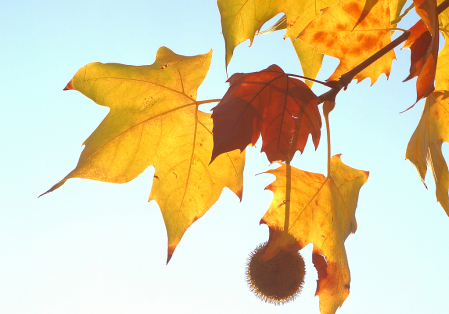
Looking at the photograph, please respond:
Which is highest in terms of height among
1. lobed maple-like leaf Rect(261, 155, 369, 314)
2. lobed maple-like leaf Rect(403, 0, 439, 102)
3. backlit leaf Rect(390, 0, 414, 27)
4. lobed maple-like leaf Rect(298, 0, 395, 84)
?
backlit leaf Rect(390, 0, 414, 27)

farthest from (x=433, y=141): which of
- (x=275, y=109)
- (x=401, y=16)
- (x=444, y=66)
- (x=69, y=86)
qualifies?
(x=69, y=86)

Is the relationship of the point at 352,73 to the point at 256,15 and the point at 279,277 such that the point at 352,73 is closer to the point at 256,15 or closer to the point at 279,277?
the point at 256,15

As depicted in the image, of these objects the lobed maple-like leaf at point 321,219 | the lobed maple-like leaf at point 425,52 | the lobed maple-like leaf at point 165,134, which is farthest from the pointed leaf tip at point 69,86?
the lobed maple-like leaf at point 425,52

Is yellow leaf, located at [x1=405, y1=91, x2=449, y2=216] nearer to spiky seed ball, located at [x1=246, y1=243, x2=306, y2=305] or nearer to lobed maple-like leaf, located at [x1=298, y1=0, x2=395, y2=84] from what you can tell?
lobed maple-like leaf, located at [x1=298, y1=0, x2=395, y2=84]

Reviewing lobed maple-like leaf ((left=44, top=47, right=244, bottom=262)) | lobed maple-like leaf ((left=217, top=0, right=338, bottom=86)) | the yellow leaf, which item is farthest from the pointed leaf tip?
the yellow leaf

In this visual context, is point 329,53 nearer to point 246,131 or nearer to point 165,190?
point 246,131

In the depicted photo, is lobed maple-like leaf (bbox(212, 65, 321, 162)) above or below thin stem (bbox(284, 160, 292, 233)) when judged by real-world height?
above
